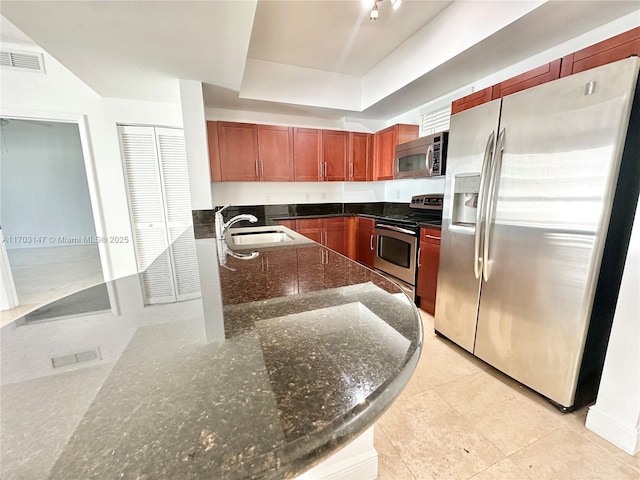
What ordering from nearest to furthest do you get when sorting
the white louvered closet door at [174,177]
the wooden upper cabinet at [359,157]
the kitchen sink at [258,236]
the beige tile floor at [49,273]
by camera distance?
the kitchen sink at [258,236]
the beige tile floor at [49,273]
the white louvered closet door at [174,177]
the wooden upper cabinet at [359,157]

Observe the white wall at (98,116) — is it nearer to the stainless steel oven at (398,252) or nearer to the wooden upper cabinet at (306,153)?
the wooden upper cabinet at (306,153)

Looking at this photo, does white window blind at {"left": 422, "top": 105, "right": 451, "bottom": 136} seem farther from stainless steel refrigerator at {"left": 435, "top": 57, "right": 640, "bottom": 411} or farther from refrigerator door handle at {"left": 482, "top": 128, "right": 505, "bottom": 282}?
refrigerator door handle at {"left": 482, "top": 128, "right": 505, "bottom": 282}

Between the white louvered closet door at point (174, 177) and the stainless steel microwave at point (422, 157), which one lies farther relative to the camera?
the white louvered closet door at point (174, 177)

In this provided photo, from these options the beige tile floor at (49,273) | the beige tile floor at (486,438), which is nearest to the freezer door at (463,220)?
the beige tile floor at (486,438)

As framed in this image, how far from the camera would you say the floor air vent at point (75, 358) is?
487mm

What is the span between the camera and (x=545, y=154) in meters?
1.43

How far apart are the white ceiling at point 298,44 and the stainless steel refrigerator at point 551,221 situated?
0.78 metres

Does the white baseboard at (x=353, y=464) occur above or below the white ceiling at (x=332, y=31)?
below

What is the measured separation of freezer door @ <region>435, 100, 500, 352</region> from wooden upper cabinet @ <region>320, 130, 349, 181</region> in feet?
6.51

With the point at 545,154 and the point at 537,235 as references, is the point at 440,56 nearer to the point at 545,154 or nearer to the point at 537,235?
the point at 545,154

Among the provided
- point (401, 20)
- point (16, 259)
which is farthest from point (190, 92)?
point (16, 259)

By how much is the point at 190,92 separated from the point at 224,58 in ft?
2.17

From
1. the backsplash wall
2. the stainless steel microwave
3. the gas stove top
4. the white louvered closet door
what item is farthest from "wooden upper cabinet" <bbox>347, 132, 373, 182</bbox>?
the white louvered closet door

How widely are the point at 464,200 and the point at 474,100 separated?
2.36ft
